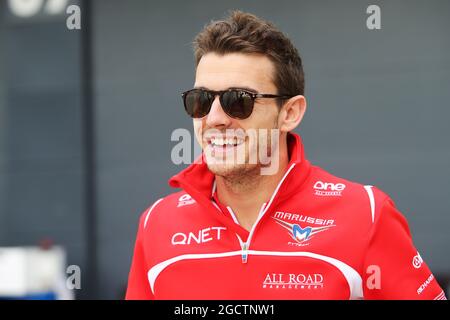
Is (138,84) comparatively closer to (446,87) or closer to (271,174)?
(446,87)

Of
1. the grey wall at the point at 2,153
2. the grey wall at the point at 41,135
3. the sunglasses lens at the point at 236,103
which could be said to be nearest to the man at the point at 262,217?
the sunglasses lens at the point at 236,103

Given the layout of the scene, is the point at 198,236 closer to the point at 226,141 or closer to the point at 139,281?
the point at 139,281

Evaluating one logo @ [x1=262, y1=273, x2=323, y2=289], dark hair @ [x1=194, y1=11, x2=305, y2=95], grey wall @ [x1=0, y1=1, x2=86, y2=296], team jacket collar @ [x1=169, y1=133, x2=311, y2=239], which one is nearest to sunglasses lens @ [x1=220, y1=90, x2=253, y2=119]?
dark hair @ [x1=194, y1=11, x2=305, y2=95]

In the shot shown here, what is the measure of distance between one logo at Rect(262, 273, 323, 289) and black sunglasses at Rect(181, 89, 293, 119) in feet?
1.74

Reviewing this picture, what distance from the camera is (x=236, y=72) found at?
2.55 metres

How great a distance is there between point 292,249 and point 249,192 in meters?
0.26

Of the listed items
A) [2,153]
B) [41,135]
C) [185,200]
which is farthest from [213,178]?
[2,153]

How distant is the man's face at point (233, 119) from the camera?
2.53 metres

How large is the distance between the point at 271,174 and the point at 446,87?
16.8 ft

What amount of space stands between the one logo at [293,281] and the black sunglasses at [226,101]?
53 centimetres

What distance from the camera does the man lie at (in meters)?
2.48
